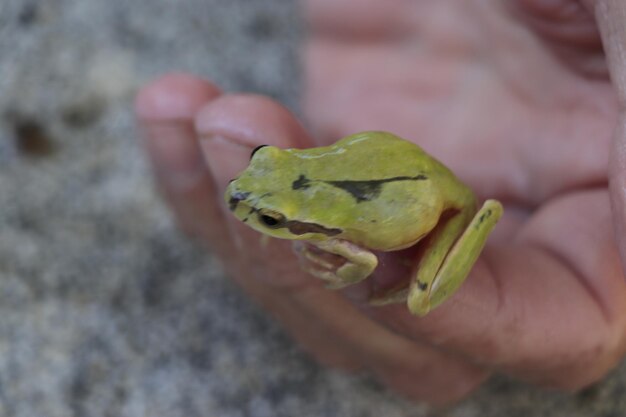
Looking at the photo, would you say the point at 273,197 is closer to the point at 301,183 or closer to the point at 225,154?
the point at 301,183

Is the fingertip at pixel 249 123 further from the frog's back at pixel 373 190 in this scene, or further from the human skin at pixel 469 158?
the frog's back at pixel 373 190

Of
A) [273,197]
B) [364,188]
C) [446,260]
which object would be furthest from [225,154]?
[446,260]

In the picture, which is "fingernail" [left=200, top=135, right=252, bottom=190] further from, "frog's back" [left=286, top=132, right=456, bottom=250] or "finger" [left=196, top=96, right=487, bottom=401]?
"frog's back" [left=286, top=132, right=456, bottom=250]

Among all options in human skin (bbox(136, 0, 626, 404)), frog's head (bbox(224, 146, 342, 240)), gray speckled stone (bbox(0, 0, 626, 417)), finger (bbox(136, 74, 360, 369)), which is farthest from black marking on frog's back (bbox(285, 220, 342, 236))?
gray speckled stone (bbox(0, 0, 626, 417))

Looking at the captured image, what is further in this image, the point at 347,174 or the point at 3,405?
the point at 3,405

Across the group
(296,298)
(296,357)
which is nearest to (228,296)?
(296,357)

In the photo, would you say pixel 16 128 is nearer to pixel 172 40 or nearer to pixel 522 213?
pixel 172 40

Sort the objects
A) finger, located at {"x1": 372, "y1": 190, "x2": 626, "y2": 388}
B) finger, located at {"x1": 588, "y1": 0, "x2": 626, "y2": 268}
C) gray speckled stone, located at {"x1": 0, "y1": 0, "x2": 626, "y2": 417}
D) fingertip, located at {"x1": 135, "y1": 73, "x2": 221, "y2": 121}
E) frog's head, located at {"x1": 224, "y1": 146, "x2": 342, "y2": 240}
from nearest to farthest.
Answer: finger, located at {"x1": 588, "y1": 0, "x2": 626, "y2": 268} < frog's head, located at {"x1": 224, "y1": 146, "x2": 342, "y2": 240} < finger, located at {"x1": 372, "y1": 190, "x2": 626, "y2": 388} < fingertip, located at {"x1": 135, "y1": 73, "x2": 221, "y2": 121} < gray speckled stone, located at {"x1": 0, "y1": 0, "x2": 626, "y2": 417}
